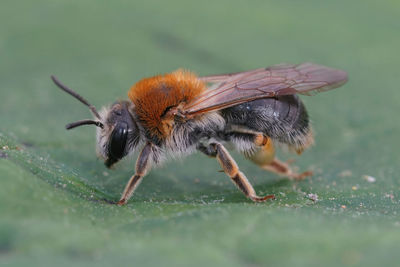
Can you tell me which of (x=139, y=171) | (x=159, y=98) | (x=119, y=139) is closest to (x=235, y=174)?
(x=139, y=171)

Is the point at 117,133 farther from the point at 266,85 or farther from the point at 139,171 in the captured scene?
the point at 266,85

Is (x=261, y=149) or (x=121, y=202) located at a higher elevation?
(x=261, y=149)

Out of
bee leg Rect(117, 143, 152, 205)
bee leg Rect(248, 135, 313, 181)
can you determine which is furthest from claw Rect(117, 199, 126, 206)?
bee leg Rect(248, 135, 313, 181)

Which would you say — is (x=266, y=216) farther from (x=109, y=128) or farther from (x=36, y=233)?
(x=109, y=128)

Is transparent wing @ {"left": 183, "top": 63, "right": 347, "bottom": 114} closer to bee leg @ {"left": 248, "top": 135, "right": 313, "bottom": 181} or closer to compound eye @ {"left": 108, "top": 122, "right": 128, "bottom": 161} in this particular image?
bee leg @ {"left": 248, "top": 135, "right": 313, "bottom": 181}

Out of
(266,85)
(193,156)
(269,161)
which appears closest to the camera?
(266,85)

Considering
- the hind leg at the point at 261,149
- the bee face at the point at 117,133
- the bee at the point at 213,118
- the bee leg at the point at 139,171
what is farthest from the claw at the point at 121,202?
the hind leg at the point at 261,149

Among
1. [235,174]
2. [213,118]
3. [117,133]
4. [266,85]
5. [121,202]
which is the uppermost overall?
[266,85]
